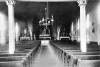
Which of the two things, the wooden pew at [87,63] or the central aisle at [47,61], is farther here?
the central aisle at [47,61]

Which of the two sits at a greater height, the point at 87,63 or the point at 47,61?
the point at 87,63

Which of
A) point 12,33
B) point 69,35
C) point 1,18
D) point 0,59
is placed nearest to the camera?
point 0,59

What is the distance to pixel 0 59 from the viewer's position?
4.84m

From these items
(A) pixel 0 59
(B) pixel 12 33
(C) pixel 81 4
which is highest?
(C) pixel 81 4

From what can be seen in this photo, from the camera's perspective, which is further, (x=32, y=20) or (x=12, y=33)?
(x=32, y=20)

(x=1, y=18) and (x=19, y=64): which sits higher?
(x=1, y=18)

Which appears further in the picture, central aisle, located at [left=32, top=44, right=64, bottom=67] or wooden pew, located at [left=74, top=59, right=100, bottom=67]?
central aisle, located at [left=32, top=44, right=64, bottom=67]

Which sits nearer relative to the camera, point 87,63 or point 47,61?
point 87,63

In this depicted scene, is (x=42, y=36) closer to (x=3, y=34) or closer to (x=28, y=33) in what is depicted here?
(x=28, y=33)

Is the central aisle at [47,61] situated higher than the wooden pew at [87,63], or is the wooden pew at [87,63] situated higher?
the wooden pew at [87,63]

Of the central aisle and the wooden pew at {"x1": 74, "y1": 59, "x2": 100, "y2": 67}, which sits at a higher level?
the wooden pew at {"x1": 74, "y1": 59, "x2": 100, "y2": 67}

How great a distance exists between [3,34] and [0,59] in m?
12.8

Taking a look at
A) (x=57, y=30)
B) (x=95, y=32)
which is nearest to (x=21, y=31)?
(x=57, y=30)

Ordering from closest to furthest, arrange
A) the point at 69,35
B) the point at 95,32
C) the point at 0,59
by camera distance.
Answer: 1. the point at 0,59
2. the point at 95,32
3. the point at 69,35
